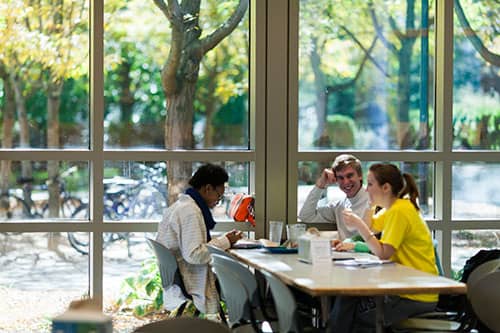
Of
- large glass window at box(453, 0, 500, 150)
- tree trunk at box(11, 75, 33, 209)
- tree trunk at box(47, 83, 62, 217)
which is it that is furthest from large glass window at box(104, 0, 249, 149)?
large glass window at box(453, 0, 500, 150)

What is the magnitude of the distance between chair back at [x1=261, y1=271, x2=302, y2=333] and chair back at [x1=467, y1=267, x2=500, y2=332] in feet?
3.05

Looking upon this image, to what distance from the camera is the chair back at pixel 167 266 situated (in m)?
5.86

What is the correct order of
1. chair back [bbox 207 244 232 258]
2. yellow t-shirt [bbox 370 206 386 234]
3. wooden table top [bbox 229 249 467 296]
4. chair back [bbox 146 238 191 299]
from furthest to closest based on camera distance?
chair back [bbox 146 238 191 299] < yellow t-shirt [bbox 370 206 386 234] < chair back [bbox 207 244 232 258] < wooden table top [bbox 229 249 467 296]

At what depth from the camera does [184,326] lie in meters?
2.66

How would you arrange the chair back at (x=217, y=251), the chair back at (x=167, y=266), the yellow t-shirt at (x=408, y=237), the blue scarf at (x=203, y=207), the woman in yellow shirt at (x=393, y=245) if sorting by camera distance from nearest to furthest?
1. the woman in yellow shirt at (x=393, y=245)
2. the yellow t-shirt at (x=408, y=237)
3. the chair back at (x=217, y=251)
4. the chair back at (x=167, y=266)
5. the blue scarf at (x=203, y=207)

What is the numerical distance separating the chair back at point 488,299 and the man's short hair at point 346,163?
208 cm

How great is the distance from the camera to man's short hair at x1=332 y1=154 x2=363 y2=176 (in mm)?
6602

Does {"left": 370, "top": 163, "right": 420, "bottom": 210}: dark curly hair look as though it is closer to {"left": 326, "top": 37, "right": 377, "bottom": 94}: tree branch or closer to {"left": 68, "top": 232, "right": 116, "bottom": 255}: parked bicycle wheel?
{"left": 326, "top": 37, "right": 377, "bottom": 94}: tree branch

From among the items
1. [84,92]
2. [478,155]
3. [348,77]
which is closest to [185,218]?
[84,92]

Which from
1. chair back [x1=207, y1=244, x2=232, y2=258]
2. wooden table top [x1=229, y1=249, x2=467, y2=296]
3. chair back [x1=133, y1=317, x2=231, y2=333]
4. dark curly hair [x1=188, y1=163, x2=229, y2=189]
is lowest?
wooden table top [x1=229, y1=249, x2=467, y2=296]

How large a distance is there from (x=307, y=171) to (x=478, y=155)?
52.8 inches

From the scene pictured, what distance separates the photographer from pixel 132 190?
680 cm

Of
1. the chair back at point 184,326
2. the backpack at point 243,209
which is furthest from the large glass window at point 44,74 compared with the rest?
the chair back at point 184,326

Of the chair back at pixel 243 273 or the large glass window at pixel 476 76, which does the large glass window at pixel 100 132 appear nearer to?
the large glass window at pixel 476 76
